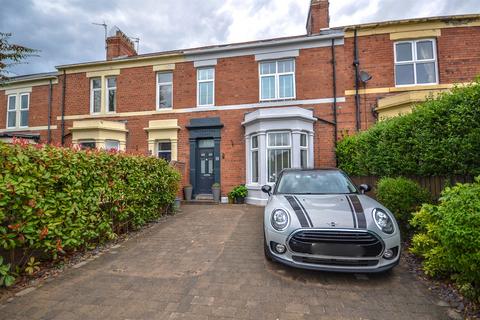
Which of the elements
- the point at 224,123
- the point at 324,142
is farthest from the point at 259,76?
the point at 324,142

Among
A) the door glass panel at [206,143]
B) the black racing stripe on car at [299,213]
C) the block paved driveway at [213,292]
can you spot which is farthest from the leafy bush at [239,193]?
the black racing stripe on car at [299,213]

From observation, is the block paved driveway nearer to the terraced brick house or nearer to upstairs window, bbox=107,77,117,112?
the terraced brick house

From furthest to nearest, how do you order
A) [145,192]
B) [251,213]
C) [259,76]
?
[259,76] < [251,213] < [145,192]

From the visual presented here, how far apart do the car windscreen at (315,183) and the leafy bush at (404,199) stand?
0.71 m

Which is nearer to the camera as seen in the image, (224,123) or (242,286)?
(242,286)

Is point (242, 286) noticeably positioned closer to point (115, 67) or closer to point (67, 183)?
point (67, 183)

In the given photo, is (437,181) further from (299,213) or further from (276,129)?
(276,129)

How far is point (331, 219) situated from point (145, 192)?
4.51m

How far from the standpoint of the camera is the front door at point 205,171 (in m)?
11.4

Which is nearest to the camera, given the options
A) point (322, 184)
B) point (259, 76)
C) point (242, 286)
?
point (242, 286)

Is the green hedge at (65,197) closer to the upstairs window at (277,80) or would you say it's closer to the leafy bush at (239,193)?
the leafy bush at (239,193)

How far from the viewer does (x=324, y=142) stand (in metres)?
10.3

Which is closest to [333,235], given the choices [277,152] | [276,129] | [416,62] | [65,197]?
[65,197]

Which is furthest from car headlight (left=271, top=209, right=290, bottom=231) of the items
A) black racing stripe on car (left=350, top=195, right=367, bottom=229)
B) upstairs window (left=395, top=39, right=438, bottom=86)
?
upstairs window (left=395, top=39, right=438, bottom=86)
